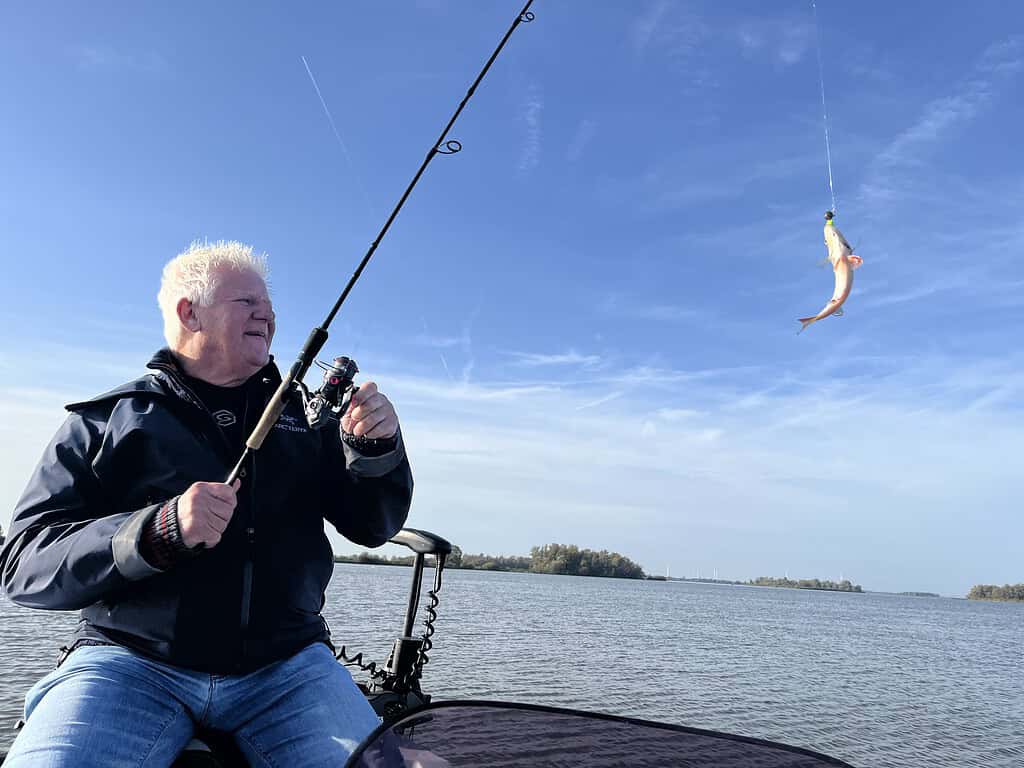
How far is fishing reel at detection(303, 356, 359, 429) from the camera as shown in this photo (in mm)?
2166

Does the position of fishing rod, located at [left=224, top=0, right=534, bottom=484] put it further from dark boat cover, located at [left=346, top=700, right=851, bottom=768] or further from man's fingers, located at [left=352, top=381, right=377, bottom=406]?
dark boat cover, located at [left=346, top=700, right=851, bottom=768]

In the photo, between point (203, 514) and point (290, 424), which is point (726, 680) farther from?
point (203, 514)

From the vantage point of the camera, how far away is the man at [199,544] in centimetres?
190

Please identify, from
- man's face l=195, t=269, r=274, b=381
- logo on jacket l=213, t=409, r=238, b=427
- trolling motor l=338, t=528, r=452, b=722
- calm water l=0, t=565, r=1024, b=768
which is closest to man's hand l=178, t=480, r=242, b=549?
logo on jacket l=213, t=409, r=238, b=427

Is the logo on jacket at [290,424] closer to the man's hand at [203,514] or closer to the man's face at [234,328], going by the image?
the man's face at [234,328]

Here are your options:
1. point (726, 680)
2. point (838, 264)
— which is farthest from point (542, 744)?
point (726, 680)

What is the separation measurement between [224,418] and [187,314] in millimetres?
373

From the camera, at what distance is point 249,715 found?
6.91 ft

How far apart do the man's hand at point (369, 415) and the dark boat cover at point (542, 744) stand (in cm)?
88

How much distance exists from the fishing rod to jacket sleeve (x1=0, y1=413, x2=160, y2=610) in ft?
1.03

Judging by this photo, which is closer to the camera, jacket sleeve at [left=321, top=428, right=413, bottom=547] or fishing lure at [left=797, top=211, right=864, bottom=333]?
jacket sleeve at [left=321, top=428, right=413, bottom=547]

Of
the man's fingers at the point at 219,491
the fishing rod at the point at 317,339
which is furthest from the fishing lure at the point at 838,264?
the man's fingers at the point at 219,491

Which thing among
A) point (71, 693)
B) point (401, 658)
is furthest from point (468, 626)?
point (71, 693)

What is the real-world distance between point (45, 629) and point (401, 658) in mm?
14722
